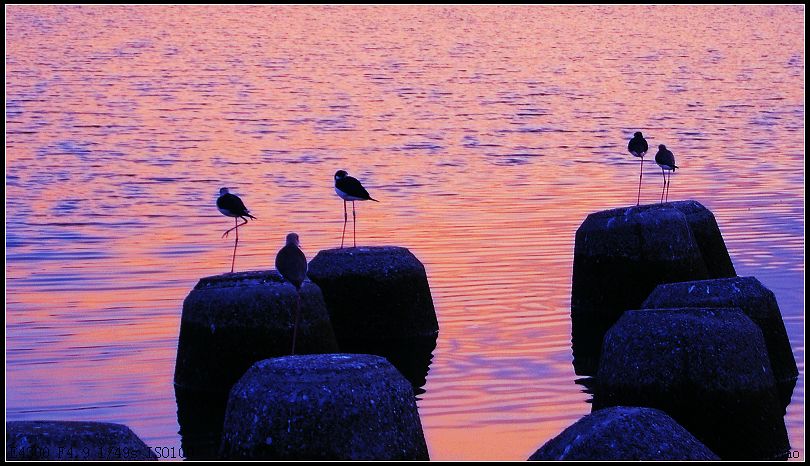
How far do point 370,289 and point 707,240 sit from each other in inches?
163

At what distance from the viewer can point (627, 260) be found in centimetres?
1572

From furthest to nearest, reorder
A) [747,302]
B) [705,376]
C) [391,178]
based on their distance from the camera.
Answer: [391,178] < [747,302] < [705,376]

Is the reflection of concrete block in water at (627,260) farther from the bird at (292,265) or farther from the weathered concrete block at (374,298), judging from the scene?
the bird at (292,265)

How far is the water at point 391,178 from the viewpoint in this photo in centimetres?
1405

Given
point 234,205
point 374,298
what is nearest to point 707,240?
point 374,298

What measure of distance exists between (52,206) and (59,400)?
518 inches

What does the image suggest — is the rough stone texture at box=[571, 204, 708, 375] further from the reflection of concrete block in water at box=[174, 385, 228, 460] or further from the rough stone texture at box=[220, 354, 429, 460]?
the rough stone texture at box=[220, 354, 429, 460]

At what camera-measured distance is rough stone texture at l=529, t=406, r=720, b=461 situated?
8.08 m

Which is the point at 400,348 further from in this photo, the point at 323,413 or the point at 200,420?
the point at 323,413

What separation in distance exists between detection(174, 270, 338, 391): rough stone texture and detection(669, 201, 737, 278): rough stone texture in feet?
17.9

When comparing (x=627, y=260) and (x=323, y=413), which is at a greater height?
(x=323, y=413)

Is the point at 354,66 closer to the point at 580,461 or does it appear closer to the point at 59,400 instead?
the point at 59,400

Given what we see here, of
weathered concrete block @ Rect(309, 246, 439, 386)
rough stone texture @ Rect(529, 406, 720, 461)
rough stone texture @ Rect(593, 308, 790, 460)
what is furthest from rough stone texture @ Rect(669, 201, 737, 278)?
rough stone texture @ Rect(529, 406, 720, 461)

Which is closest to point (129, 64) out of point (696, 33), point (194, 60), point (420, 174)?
point (194, 60)
